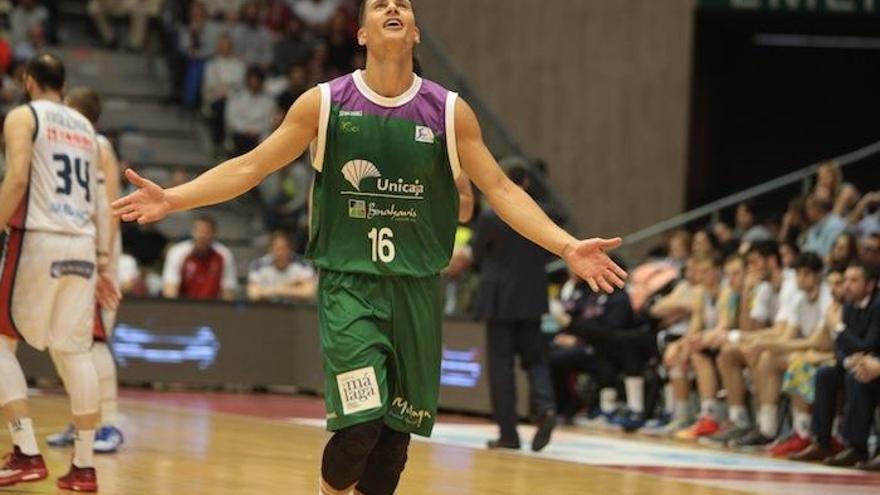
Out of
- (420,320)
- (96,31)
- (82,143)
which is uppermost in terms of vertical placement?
(96,31)

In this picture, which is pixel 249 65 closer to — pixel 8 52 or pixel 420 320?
pixel 8 52

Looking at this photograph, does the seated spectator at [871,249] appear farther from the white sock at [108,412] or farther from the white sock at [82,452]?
the white sock at [82,452]

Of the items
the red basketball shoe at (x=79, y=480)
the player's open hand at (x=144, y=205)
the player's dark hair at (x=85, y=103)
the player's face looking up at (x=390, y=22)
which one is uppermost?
the player's face looking up at (x=390, y=22)

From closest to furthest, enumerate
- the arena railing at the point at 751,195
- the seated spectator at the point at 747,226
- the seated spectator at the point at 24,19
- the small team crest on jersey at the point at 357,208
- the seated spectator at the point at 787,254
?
the small team crest on jersey at the point at 357,208, the seated spectator at the point at 787,254, the seated spectator at the point at 747,226, the arena railing at the point at 751,195, the seated spectator at the point at 24,19

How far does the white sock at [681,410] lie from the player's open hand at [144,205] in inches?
332

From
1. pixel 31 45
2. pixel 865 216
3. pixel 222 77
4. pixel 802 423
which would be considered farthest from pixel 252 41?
pixel 802 423

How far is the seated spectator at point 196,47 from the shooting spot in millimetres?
20812

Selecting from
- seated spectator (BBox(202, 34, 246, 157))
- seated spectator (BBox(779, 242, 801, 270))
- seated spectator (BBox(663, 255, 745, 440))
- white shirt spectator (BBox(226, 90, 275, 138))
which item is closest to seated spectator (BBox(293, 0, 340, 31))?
seated spectator (BBox(202, 34, 246, 157))

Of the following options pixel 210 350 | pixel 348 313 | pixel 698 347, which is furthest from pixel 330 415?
pixel 210 350

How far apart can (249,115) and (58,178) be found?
36.7 feet

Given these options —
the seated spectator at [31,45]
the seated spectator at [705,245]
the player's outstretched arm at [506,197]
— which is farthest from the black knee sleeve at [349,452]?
the seated spectator at [31,45]

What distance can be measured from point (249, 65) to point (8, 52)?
2907 mm

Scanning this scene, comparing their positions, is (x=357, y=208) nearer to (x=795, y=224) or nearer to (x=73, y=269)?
(x=73, y=269)

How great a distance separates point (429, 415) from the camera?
21.4ft
